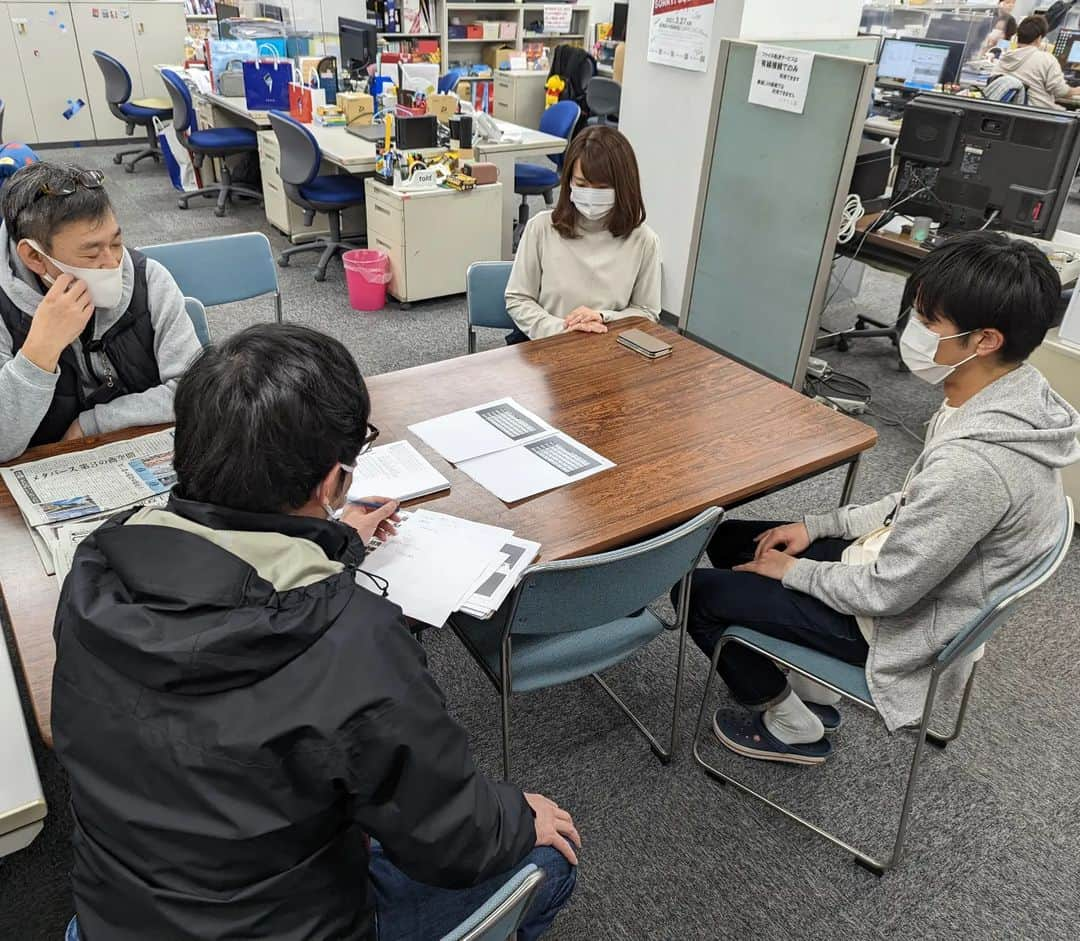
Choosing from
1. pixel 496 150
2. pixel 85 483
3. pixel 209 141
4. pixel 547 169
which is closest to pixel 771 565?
pixel 85 483

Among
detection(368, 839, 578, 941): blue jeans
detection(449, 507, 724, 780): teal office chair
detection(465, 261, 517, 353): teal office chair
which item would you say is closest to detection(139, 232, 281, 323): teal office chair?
detection(465, 261, 517, 353): teal office chair

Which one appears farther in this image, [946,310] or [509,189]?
[509,189]

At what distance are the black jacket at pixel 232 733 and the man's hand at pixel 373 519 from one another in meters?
0.48

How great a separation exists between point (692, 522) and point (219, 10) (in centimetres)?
686

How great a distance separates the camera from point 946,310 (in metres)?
1.50

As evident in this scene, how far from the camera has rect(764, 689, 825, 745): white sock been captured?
6.13 feet

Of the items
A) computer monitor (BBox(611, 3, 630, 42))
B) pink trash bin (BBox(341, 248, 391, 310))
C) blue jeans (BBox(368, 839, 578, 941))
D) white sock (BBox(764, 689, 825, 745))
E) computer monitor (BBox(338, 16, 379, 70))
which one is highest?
computer monitor (BBox(611, 3, 630, 42))

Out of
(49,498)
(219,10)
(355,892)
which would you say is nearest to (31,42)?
(219,10)

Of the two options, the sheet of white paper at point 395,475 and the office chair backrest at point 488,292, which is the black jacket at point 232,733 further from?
the office chair backrest at point 488,292

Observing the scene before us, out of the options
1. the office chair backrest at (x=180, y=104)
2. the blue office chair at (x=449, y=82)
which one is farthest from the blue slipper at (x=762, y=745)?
the office chair backrest at (x=180, y=104)

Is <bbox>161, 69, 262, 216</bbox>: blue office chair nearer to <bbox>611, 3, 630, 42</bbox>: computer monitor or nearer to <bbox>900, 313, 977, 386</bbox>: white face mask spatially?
<bbox>611, 3, 630, 42</bbox>: computer monitor

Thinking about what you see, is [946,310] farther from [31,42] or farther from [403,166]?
[31,42]

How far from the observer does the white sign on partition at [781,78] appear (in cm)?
304

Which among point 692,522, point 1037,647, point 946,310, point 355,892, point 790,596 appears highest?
point 946,310
